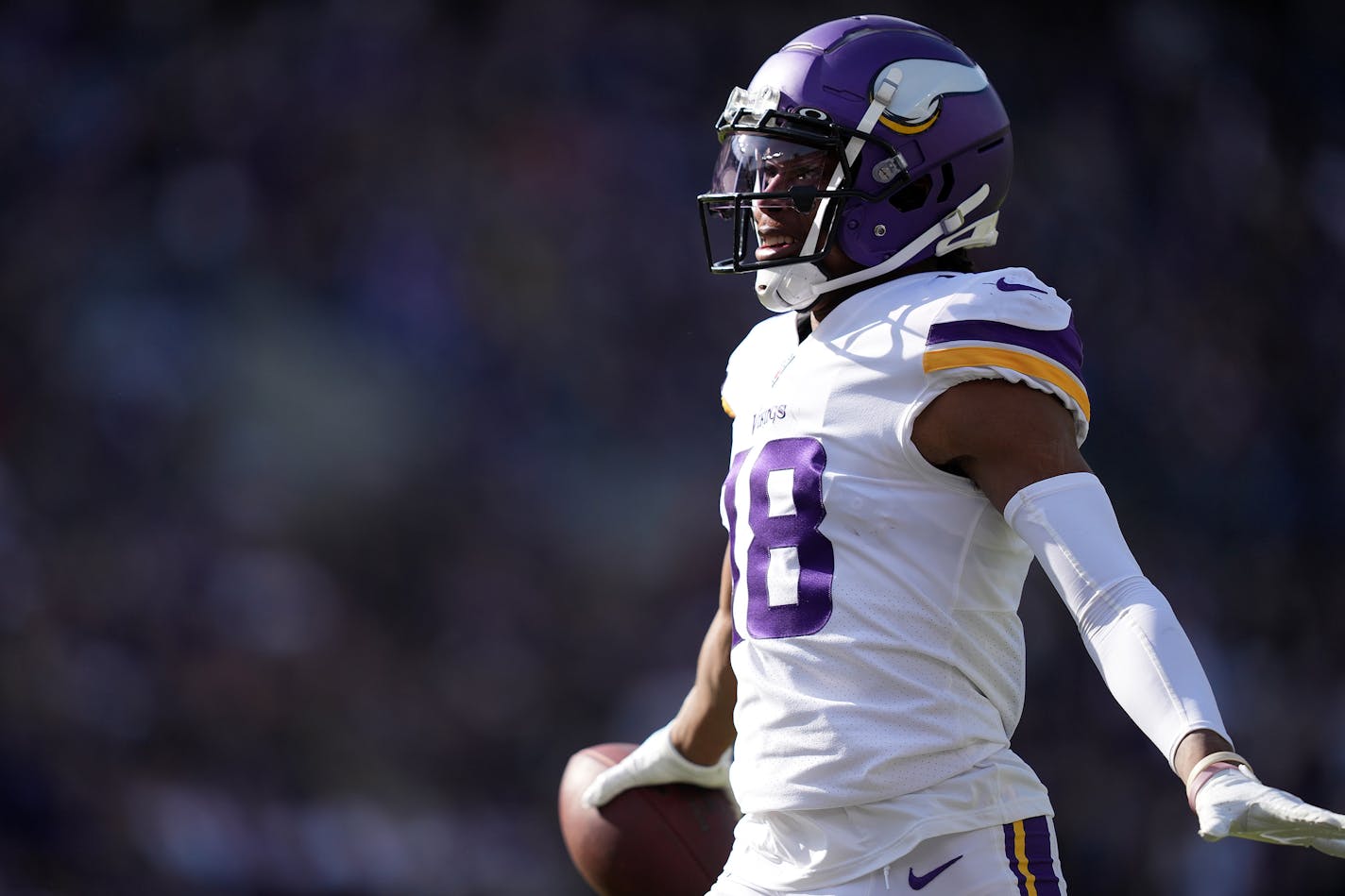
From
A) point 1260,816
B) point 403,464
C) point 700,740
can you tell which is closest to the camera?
point 1260,816

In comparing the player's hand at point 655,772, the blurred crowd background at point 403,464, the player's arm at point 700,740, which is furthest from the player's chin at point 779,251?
the blurred crowd background at point 403,464

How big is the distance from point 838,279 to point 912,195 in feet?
0.52

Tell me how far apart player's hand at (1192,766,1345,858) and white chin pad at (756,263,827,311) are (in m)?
0.83

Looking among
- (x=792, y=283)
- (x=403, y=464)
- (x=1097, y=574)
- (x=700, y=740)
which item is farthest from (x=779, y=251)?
(x=403, y=464)

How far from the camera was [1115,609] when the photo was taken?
158 cm

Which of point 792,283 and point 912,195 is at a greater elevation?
point 912,195

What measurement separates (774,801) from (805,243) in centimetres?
71

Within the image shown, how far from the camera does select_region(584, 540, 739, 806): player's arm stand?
219 cm

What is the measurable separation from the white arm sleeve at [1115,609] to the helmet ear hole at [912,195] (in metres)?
0.50

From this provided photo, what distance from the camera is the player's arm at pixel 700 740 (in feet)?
7.18

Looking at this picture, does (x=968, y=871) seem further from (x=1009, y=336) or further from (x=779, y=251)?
(x=779, y=251)

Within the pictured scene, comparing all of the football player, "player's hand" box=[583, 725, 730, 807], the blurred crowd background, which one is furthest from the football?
the blurred crowd background

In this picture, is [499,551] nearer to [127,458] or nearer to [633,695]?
[633,695]

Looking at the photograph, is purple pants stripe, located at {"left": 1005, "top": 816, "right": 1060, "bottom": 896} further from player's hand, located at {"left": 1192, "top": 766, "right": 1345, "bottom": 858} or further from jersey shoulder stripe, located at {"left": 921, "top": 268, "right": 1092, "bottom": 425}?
jersey shoulder stripe, located at {"left": 921, "top": 268, "right": 1092, "bottom": 425}
